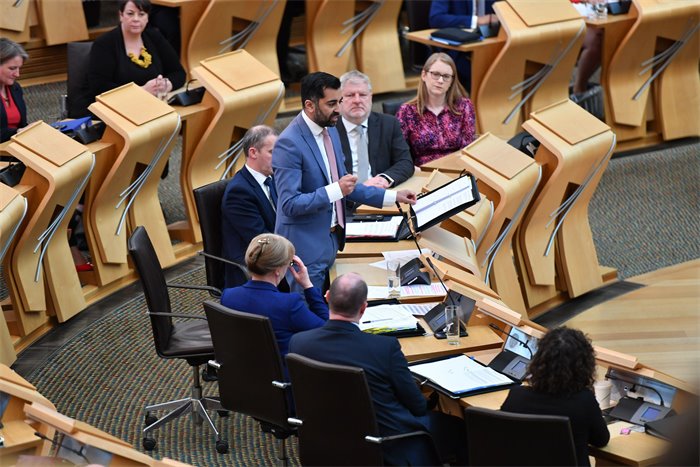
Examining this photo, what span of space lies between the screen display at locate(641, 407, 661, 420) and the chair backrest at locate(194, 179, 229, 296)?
2.17m

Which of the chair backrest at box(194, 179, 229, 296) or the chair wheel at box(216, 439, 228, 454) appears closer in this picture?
the chair wheel at box(216, 439, 228, 454)

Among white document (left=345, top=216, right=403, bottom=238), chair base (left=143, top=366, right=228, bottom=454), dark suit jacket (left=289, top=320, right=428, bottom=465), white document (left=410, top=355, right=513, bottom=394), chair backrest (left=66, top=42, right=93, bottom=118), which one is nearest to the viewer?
dark suit jacket (left=289, top=320, right=428, bottom=465)

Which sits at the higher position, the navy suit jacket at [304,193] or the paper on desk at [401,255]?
the navy suit jacket at [304,193]

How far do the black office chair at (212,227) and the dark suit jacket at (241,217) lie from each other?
29mm

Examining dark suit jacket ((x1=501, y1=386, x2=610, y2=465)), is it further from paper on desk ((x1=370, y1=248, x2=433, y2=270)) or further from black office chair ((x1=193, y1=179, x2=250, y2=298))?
black office chair ((x1=193, y1=179, x2=250, y2=298))

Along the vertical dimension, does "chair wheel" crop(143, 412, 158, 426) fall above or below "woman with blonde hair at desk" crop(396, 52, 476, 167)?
below

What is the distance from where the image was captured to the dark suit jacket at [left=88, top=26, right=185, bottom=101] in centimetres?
664

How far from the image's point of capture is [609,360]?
12.9 feet

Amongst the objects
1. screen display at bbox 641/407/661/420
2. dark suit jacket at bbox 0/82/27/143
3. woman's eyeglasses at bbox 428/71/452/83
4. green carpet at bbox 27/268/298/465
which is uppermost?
dark suit jacket at bbox 0/82/27/143

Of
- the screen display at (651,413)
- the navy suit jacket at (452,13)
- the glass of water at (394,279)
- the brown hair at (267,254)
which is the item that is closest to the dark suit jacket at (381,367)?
Answer: the brown hair at (267,254)

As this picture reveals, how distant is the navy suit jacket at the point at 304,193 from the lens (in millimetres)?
4625

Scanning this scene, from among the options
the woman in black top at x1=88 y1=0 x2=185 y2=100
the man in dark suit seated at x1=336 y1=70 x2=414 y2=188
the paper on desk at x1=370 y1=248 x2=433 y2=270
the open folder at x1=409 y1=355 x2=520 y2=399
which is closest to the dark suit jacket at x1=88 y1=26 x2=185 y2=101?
the woman in black top at x1=88 y1=0 x2=185 y2=100

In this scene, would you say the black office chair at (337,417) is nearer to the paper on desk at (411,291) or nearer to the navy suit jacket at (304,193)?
the paper on desk at (411,291)

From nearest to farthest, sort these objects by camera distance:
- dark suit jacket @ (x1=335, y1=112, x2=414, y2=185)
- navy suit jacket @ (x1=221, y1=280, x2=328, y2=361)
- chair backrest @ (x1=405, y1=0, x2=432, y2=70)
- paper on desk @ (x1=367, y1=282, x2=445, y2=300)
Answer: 1. navy suit jacket @ (x1=221, y1=280, x2=328, y2=361)
2. paper on desk @ (x1=367, y1=282, x2=445, y2=300)
3. dark suit jacket @ (x1=335, y1=112, x2=414, y2=185)
4. chair backrest @ (x1=405, y1=0, x2=432, y2=70)
